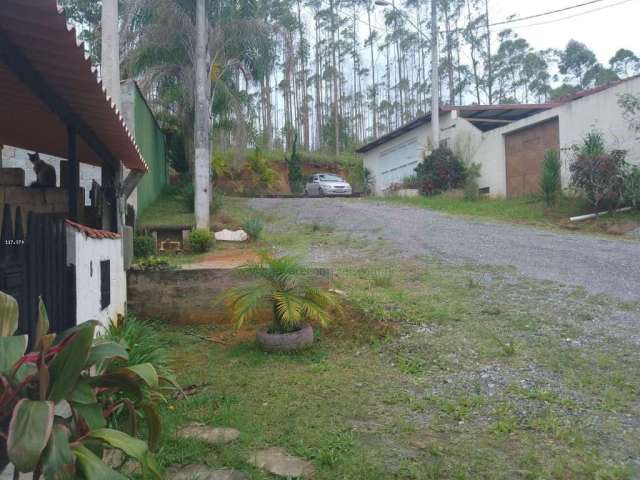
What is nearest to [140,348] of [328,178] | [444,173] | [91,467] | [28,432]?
[91,467]

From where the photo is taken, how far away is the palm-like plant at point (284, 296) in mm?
5109

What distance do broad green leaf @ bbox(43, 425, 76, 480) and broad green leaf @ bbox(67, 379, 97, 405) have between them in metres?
0.18

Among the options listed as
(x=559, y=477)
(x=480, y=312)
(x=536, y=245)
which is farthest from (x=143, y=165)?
(x=536, y=245)

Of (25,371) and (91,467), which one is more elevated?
(25,371)

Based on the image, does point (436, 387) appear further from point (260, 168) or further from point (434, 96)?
point (260, 168)

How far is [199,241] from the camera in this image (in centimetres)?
1047

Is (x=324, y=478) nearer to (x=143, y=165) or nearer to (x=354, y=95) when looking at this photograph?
(x=143, y=165)

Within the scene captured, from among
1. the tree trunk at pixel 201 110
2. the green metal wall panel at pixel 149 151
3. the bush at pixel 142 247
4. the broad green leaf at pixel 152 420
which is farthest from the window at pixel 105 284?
the tree trunk at pixel 201 110

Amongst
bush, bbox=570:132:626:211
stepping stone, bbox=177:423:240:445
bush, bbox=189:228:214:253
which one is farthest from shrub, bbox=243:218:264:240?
bush, bbox=570:132:626:211

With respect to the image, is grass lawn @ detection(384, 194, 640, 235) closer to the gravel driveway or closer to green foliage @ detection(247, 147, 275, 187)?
the gravel driveway

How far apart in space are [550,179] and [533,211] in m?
0.96

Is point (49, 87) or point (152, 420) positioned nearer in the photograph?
point (152, 420)

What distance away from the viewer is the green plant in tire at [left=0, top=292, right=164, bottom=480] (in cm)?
154

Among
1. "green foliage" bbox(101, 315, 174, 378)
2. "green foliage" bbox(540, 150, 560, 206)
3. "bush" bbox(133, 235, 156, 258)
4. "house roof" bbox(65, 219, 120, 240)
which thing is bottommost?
"green foliage" bbox(101, 315, 174, 378)
